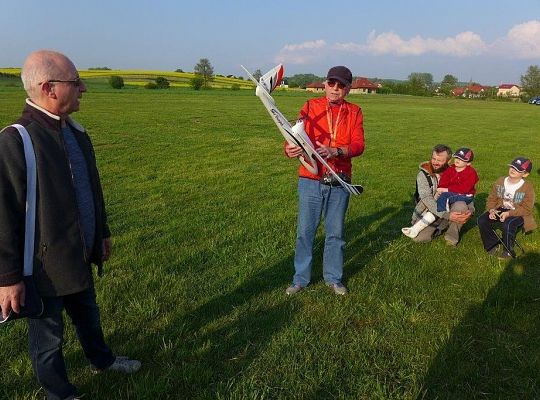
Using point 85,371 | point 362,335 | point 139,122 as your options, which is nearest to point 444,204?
point 362,335

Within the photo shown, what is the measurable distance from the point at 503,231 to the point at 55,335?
5.59 metres

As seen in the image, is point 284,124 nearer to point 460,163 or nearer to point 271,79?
point 271,79

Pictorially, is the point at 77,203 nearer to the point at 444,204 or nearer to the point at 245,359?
the point at 245,359

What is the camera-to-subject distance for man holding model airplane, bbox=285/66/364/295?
4.18 metres

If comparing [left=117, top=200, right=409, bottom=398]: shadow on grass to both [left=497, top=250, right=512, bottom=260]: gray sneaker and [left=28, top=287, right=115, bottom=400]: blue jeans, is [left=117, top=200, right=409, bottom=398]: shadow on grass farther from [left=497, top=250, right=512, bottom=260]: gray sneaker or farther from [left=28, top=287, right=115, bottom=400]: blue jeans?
[left=497, top=250, right=512, bottom=260]: gray sneaker

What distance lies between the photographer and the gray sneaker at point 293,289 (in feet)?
15.1

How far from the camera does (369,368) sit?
3.46 metres

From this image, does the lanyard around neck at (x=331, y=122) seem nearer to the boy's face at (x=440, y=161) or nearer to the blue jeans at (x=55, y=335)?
the blue jeans at (x=55, y=335)

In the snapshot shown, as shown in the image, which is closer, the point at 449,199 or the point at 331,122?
the point at 331,122

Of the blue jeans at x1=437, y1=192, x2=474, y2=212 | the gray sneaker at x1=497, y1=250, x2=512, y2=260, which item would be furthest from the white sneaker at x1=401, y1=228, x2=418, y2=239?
the gray sneaker at x1=497, y1=250, x2=512, y2=260

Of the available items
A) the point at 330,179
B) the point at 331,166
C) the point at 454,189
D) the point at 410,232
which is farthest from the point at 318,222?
the point at 454,189

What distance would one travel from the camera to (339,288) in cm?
466

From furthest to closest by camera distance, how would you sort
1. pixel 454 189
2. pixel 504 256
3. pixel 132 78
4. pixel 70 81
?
pixel 132 78 → pixel 454 189 → pixel 504 256 → pixel 70 81

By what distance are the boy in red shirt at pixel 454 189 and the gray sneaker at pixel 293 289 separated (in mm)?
2485
